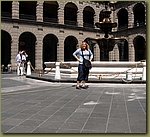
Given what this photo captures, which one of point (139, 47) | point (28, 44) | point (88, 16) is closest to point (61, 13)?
point (28, 44)

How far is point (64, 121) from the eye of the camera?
21.1 feet

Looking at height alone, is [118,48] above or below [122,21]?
below

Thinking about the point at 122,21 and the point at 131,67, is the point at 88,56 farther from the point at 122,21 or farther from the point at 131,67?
the point at 122,21

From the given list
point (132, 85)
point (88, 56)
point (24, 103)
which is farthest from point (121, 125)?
point (132, 85)

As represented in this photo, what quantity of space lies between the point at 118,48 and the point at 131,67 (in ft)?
91.9

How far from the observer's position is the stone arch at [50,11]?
40875 millimetres

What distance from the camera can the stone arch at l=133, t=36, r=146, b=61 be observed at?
43094 millimetres

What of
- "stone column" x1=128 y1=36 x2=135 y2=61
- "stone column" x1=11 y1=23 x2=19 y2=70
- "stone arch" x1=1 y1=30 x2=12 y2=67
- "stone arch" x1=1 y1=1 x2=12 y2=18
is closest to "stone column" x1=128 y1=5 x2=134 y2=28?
"stone column" x1=128 y1=36 x2=135 y2=61

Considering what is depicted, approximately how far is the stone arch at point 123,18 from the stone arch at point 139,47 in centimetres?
263

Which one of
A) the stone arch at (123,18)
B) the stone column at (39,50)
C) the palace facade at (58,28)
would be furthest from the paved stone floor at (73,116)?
the stone arch at (123,18)

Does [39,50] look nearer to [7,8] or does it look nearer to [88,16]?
[7,8]

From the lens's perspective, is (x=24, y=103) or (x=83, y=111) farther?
(x=24, y=103)

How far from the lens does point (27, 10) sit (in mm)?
40281

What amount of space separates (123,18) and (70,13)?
7.85 metres
